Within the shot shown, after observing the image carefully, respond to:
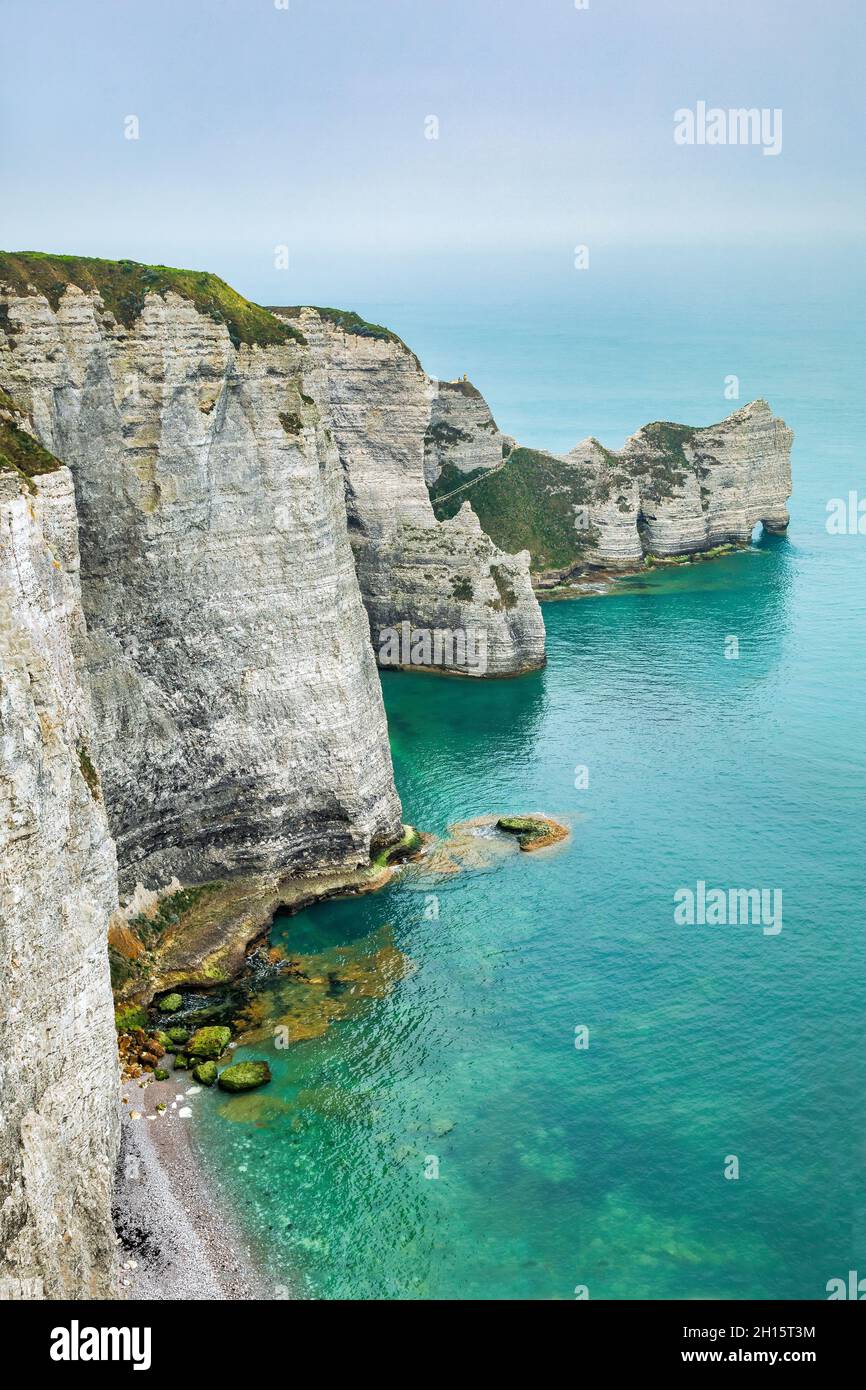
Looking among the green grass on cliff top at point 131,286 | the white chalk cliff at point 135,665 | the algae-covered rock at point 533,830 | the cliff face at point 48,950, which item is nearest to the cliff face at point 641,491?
the algae-covered rock at point 533,830

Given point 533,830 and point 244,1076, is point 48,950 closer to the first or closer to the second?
point 244,1076

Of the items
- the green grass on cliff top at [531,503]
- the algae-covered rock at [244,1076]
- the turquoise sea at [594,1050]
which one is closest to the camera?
the turquoise sea at [594,1050]

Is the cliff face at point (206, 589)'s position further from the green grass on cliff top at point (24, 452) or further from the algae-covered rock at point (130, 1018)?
the green grass on cliff top at point (24, 452)

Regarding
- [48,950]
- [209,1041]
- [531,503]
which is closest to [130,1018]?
[209,1041]

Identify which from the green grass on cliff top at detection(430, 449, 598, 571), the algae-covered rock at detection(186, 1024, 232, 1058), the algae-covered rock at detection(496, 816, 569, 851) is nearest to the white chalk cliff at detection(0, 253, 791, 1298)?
the algae-covered rock at detection(186, 1024, 232, 1058)

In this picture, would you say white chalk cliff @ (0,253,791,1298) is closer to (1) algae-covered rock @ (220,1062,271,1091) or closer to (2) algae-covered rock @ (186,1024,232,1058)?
(2) algae-covered rock @ (186,1024,232,1058)
